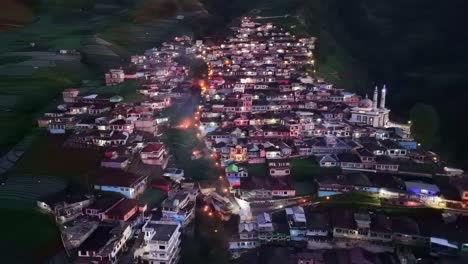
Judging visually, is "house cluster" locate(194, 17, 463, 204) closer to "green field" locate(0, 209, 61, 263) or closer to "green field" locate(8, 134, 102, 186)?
"green field" locate(8, 134, 102, 186)

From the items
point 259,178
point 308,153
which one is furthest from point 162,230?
point 308,153

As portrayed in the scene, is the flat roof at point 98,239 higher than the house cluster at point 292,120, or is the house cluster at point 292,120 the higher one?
the house cluster at point 292,120

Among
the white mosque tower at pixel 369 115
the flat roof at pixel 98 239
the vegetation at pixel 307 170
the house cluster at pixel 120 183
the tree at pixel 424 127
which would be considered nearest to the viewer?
the flat roof at pixel 98 239

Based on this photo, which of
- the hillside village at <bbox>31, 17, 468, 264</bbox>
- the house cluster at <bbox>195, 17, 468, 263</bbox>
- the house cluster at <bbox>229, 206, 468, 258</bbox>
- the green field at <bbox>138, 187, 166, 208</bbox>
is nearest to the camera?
the hillside village at <bbox>31, 17, 468, 264</bbox>

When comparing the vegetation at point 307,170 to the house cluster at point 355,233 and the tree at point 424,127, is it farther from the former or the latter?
the tree at point 424,127

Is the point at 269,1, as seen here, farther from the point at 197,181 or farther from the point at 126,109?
the point at 197,181

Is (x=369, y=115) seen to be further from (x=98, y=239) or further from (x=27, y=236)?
(x=27, y=236)

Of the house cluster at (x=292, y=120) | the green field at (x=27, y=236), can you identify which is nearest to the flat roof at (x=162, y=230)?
the green field at (x=27, y=236)

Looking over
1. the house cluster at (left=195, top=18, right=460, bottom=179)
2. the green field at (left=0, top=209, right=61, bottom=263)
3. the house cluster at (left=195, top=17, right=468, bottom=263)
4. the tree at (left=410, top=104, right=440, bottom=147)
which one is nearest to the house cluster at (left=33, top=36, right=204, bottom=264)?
the green field at (left=0, top=209, right=61, bottom=263)

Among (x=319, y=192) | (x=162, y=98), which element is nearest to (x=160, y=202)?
(x=319, y=192)
